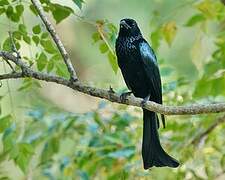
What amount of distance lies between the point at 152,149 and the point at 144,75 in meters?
0.34

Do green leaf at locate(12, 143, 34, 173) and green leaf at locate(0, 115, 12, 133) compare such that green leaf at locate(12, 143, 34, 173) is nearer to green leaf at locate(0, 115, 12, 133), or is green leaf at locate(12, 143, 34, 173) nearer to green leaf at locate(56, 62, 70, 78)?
green leaf at locate(0, 115, 12, 133)

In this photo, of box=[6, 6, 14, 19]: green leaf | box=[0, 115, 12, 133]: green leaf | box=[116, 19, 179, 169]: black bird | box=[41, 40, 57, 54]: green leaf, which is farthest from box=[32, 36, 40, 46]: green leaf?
box=[116, 19, 179, 169]: black bird

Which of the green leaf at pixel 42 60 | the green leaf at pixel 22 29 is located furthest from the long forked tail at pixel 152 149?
the green leaf at pixel 22 29

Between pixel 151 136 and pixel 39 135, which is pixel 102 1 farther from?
pixel 151 136

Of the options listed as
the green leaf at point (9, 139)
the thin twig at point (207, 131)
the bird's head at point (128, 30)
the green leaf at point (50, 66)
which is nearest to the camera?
the green leaf at point (50, 66)

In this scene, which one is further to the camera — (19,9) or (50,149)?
(50,149)

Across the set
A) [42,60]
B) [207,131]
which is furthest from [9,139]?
[207,131]

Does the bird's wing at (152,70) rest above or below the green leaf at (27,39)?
below

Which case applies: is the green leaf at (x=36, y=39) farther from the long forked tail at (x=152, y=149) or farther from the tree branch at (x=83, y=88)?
the long forked tail at (x=152, y=149)

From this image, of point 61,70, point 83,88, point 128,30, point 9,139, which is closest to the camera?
point 83,88

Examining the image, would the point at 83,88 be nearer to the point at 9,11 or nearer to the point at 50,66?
the point at 50,66

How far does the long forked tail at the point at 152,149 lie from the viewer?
2.79 m

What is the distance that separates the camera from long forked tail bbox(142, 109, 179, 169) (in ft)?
9.16

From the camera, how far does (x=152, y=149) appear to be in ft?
9.50
